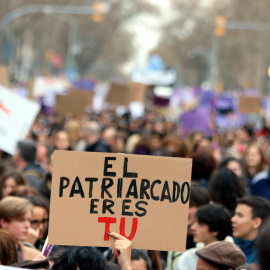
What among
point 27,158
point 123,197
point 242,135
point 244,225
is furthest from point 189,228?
point 242,135

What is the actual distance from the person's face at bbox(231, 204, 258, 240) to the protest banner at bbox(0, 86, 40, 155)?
3425mm

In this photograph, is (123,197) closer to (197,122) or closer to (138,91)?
(197,122)

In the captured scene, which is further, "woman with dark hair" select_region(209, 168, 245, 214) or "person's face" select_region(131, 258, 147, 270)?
"woman with dark hair" select_region(209, 168, 245, 214)

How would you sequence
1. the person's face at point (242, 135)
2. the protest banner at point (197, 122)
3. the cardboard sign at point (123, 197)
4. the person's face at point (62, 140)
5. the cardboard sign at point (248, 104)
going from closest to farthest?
the cardboard sign at point (123, 197) < the person's face at point (62, 140) < the person's face at point (242, 135) < the protest banner at point (197, 122) < the cardboard sign at point (248, 104)

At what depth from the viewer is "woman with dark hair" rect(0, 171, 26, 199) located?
6934mm

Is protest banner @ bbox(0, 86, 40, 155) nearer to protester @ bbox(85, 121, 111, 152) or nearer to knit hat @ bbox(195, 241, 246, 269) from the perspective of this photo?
protester @ bbox(85, 121, 111, 152)

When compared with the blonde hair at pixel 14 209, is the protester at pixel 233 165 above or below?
above

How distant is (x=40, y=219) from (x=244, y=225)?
1532 millimetres

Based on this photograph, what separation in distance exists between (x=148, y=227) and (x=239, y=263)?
2.45ft

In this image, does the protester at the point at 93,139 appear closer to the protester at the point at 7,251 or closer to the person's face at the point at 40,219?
the person's face at the point at 40,219

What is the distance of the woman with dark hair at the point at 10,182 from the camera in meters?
6.93

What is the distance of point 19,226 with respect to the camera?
523cm

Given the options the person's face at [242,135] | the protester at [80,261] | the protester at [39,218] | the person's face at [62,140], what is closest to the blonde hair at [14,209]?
the protester at [39,218]

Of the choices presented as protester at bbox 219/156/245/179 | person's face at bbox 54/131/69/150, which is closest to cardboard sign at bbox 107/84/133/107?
person's face at bbox 54/131/69/150
